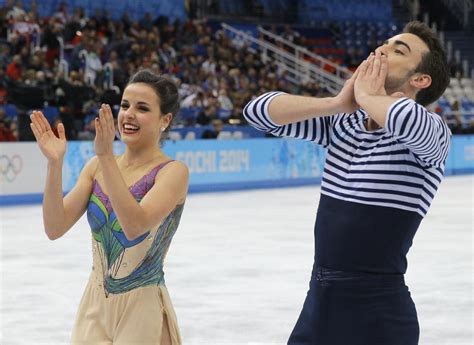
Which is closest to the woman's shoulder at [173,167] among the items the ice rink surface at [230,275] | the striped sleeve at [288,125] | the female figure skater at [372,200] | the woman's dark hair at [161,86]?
the woman's dark hair at [161,86]

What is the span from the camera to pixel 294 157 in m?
19.0

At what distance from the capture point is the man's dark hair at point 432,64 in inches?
106

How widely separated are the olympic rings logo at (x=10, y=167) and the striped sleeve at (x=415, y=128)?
12.3m

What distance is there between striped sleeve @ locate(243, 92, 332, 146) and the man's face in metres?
0.25

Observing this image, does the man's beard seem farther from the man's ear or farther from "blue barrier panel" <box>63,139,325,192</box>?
"blue barrier panel" <box>63,139,325,192</box>

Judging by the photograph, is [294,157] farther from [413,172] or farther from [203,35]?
[413,172]

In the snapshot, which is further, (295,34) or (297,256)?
(295,34)

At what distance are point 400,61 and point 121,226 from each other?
0.97 m

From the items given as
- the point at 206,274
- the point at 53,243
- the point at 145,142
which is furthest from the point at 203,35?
the point at 145,142

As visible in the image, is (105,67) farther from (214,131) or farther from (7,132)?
(7,132)

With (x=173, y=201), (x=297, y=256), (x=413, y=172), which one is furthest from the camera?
(x=297, y=256)

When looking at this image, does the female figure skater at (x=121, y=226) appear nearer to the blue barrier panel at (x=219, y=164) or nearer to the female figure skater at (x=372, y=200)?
the female figure skater at (x=372, y=200)

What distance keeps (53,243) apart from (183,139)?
687 centimetres

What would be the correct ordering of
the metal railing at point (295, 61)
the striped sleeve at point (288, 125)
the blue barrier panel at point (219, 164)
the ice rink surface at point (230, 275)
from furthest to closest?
the metal railing at point (295, 61), the blue barrier panel at point (219, 164), the ice rink surface at point (230, 275), the striped sleeve at point (288, 125)
